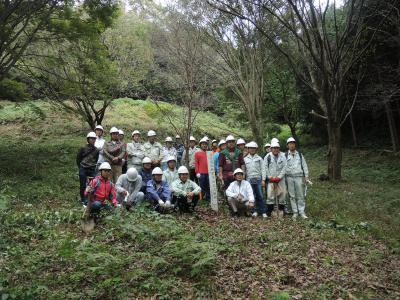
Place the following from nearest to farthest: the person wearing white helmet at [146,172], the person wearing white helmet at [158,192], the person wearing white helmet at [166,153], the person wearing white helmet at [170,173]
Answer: the person wearing white helmet at [158,192], the person wearing white helmet at [146,172], the person wearing white helmet at [170,173], the person wearing white helmet at [166,153]

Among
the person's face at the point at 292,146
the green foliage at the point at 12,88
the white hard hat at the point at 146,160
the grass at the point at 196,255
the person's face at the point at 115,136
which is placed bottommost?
the grass at the point at 196,255

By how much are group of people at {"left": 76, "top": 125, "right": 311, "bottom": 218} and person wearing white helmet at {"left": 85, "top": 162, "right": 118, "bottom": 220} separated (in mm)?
453

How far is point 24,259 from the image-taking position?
615cm

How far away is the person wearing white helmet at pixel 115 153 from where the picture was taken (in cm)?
1034

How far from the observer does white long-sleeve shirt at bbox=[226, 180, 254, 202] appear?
382 inches

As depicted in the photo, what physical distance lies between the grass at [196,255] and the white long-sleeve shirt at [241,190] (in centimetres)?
65

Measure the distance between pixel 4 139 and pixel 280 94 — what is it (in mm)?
18091

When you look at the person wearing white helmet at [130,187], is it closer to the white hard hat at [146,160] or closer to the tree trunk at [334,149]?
the white hard hat at [146,160]

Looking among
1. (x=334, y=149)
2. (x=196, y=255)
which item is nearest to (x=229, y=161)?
(x=196, y=255)

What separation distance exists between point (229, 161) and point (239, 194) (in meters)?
1.07

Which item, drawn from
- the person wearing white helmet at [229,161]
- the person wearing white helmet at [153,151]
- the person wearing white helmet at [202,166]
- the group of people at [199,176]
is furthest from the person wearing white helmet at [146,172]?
the person wearing white helmet at [229,161]

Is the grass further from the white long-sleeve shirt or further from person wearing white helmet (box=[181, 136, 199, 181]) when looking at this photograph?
person wearing white helmet (box=[181, 136, 199, 181])

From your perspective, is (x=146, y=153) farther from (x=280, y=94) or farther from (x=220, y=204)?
(x=280, y=94)

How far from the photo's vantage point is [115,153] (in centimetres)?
1048
